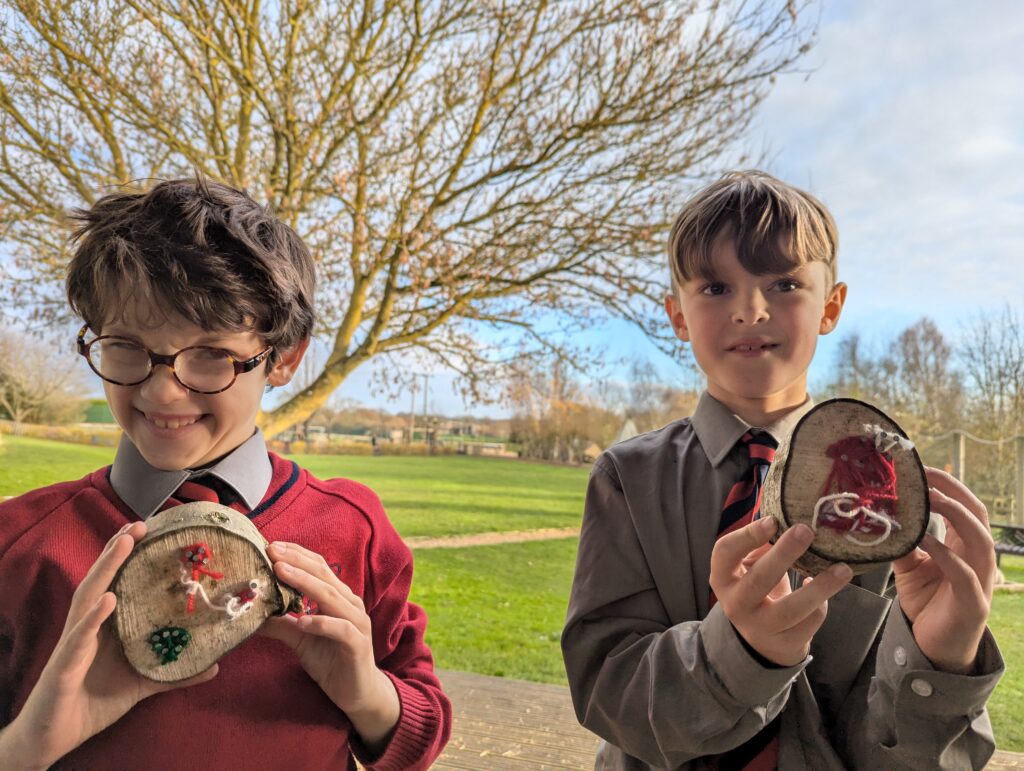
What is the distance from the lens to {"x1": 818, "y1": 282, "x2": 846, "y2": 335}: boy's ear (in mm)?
1160

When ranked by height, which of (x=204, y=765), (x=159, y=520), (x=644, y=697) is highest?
(x=159, y=520)

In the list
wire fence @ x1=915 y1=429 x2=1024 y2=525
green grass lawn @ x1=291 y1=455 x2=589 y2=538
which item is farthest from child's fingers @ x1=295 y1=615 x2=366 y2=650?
green grass lawn @ x1=291 y1=455 x2=589 y2=538

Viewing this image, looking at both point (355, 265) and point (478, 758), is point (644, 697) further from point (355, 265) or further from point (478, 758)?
point (355, 265)

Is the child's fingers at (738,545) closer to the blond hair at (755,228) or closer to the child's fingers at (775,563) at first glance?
the child's fingers at (775,563)

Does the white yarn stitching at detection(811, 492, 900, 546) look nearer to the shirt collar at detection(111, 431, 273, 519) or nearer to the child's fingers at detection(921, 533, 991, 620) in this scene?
the child's fingers at detection(921, 533, 991, 620)

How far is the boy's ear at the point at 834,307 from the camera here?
3.81ft

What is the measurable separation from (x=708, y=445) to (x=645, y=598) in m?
0.26

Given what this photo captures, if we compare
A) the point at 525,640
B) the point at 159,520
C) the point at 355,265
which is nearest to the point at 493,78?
the point at 355,265

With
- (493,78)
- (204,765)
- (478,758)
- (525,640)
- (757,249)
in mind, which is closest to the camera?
(204,765)

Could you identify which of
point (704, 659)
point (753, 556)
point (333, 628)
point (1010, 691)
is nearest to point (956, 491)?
point (753, 556)

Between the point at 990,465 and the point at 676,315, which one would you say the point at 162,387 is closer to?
the point at 676,315

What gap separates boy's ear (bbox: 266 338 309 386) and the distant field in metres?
4.29

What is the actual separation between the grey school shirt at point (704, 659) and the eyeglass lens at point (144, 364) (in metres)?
0.58

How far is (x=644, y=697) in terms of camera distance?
0.95 m
